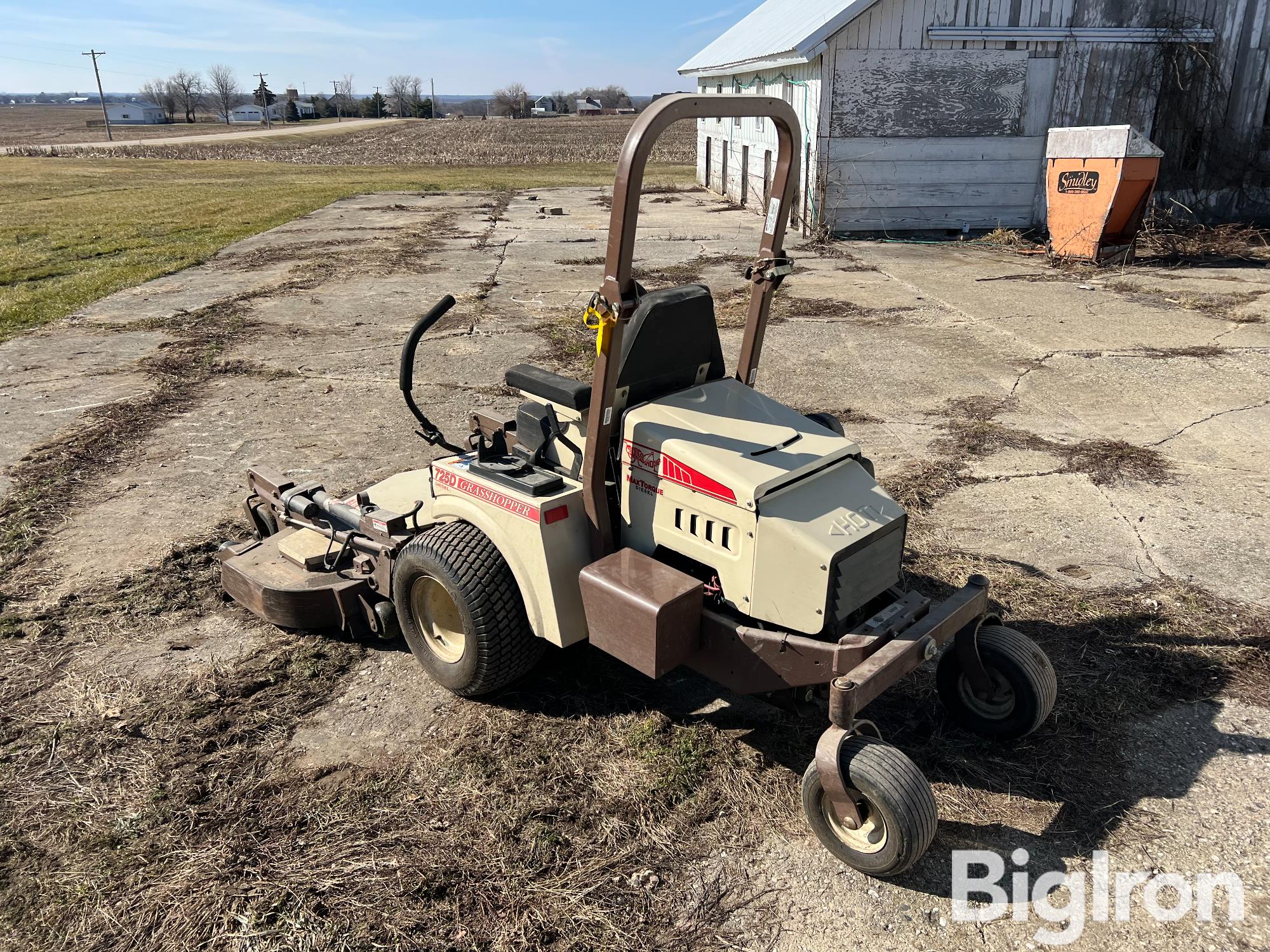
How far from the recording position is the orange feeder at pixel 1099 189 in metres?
12.0

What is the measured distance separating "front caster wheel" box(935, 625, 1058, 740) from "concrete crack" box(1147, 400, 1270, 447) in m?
3.70

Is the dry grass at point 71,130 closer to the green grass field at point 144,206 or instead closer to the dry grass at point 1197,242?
the green grass field at point 144,206

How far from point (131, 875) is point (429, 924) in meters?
0.97

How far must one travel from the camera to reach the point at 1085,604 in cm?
423

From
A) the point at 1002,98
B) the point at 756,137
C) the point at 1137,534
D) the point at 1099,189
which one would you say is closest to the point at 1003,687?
the point at 1137,534

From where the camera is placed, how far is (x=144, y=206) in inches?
804

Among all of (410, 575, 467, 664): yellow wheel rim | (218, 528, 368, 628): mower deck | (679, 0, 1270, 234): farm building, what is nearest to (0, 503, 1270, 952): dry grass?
(218, 528, 368, 628): mower deck

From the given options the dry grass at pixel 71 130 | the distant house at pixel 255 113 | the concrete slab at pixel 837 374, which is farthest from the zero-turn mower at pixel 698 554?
the distant house at pixel 255 113

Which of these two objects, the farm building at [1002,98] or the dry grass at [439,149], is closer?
the farm building at [1002,98]

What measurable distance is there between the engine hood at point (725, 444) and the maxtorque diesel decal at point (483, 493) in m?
0.40

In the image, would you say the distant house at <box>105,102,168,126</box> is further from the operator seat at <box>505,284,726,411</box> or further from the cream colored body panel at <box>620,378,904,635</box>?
the cream colored body panel at <box>620,378,904,635</box>

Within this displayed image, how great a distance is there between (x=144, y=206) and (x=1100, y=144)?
19.4 m

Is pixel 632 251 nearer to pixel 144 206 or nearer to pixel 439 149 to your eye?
pixel 144 206

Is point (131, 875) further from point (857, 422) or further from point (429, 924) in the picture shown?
point (857, 422)
